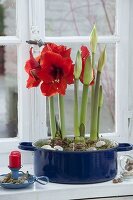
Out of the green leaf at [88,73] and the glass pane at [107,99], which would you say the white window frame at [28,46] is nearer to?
the glass pane at [107,99]

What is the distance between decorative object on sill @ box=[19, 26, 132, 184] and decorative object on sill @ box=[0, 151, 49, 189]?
0.03 m

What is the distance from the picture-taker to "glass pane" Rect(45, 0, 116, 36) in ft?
6.30

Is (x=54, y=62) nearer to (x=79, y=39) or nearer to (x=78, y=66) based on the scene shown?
(x=78, y=66)

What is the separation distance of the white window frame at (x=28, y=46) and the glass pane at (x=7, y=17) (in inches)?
1.0

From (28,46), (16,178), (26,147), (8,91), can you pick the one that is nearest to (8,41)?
(28,46)

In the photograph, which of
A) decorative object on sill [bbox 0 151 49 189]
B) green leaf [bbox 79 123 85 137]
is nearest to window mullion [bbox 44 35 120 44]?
green leaf [bbox 79 123 85 137]

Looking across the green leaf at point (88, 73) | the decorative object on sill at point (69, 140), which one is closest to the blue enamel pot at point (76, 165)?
the decorative object on sill at point (69, 140)

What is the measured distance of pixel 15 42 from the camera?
1858 mm

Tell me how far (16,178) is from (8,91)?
397mm

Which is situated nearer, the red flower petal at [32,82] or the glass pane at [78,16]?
the red flower petal at [32,82]

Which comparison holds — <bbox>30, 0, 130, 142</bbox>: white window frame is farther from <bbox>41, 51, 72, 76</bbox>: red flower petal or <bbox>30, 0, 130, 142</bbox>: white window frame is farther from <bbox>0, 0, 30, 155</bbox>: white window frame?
<bbox>41, 51, 72, 76</bbox>: red flower petal

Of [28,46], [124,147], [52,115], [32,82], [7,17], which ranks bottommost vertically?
[124,147]

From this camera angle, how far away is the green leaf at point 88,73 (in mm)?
1617

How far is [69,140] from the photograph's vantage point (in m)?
1.70
